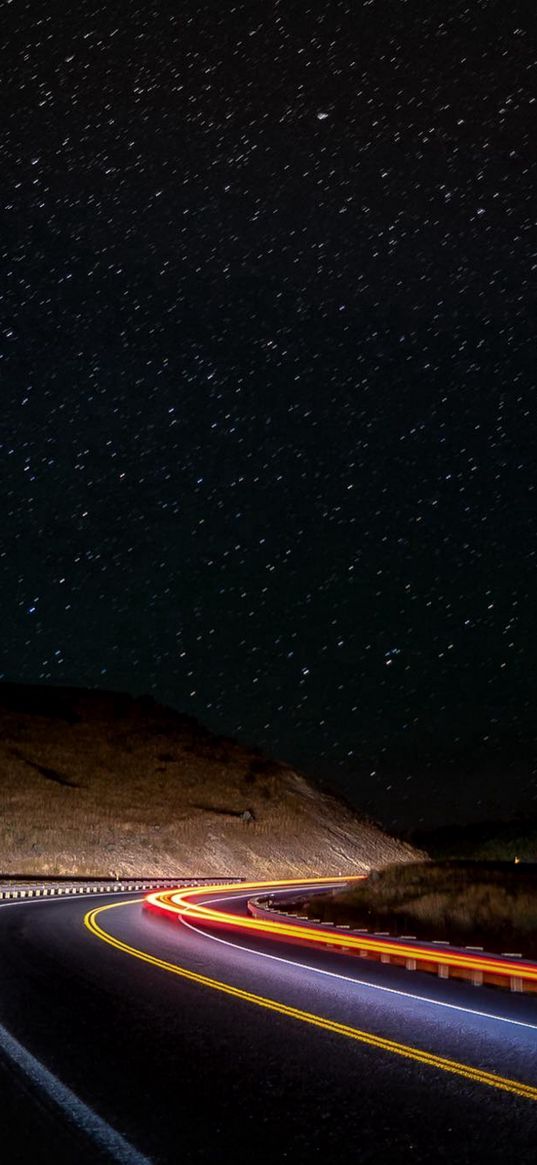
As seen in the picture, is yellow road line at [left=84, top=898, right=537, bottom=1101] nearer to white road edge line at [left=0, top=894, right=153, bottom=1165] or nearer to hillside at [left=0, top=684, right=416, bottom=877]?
white road edge line at [left=0, top=894, right=153, bottom=1165]

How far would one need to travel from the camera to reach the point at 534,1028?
1105cm

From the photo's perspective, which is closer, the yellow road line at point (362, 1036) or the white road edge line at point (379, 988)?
the yellow road line at point (362, 1036)

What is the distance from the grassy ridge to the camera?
2248 cm

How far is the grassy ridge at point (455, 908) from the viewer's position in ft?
73.8

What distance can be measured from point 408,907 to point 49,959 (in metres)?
14.1

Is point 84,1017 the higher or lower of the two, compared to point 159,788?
lower

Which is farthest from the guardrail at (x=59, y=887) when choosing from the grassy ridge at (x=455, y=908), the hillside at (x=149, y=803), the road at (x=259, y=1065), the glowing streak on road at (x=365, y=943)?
the road at (x=259, y=1065)

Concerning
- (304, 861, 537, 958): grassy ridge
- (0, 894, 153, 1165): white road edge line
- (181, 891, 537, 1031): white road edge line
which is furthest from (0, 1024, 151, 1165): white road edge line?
(304, 861, 537, 958): grassy ridge

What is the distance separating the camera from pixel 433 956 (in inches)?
659

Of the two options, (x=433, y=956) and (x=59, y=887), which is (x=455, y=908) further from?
(x=59, y=887)

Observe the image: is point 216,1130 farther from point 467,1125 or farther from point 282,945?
point 282,945

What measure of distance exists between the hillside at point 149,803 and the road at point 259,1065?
202 feet

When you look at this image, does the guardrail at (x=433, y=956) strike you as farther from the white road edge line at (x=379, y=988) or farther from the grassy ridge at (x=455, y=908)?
the grassy ridge at (x=455, y=908)

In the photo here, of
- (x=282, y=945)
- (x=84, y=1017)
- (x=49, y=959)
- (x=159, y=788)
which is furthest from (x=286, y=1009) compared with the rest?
(x=159, y=788)
